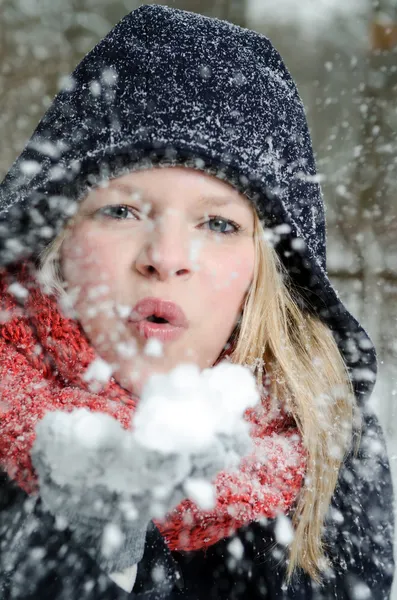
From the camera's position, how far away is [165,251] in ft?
2.52

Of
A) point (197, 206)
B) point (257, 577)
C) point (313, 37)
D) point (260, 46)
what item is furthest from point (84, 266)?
point (313, 37)

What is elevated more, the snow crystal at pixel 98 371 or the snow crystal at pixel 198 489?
the snow crystal at pixel 98 371

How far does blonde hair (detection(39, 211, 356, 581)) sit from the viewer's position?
3.06 feet

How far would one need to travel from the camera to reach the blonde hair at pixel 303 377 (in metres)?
0.93

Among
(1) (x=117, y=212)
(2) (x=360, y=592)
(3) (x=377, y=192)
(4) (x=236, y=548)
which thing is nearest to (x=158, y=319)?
(1) (x=117, y=212)

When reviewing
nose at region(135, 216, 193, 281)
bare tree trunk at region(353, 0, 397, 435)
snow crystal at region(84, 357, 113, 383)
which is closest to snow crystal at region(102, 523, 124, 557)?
snow crystal at region(84, 357, 113, 383)

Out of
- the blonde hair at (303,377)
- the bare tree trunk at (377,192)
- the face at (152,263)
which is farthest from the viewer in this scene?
the bare tree trunk at (377,192)

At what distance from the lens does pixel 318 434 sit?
969mm

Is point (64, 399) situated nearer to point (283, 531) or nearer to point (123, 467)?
point (123, 467)

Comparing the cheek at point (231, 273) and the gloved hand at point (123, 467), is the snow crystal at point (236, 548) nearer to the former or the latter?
the gloved hand at point (123, 467)

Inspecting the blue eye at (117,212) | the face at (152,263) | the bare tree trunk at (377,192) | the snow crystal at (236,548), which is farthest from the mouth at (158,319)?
the bare tree trunk at (377,192)

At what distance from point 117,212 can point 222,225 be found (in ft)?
0.44

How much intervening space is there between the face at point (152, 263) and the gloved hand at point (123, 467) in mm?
103

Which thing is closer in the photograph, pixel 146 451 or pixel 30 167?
pixel 146 451
